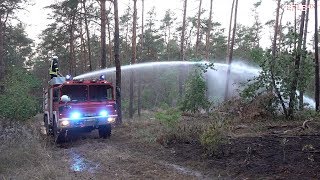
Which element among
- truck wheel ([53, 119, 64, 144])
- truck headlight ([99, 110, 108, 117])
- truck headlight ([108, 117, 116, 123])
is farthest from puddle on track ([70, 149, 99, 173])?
truck headlight ([108, 117, 116, 123])

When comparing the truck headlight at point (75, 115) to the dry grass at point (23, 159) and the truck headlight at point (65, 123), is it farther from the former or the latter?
the dry grass at point (23, 159)

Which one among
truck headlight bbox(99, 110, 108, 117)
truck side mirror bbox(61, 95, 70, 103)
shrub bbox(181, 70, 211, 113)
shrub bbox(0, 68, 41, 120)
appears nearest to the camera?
truck side mirror bbox(61, 95, 70, 103)

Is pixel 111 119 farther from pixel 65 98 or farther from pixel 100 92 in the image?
pixel 65 98

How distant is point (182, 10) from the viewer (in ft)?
105

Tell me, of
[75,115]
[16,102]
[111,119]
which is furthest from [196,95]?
[16,102]

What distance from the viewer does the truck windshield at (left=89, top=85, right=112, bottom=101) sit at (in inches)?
519

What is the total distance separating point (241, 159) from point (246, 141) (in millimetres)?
1930

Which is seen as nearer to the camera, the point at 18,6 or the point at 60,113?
the point at 60,113

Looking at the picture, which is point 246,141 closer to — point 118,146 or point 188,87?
point 118,146

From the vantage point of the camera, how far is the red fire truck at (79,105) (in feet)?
40.9

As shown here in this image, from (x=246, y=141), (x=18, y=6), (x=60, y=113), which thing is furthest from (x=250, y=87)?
(x=18, y=6)

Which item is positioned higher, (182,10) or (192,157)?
(182,10)

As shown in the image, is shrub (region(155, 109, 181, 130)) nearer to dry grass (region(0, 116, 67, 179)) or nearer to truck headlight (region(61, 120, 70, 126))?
truck headlight (region(61, 120, 70, 126))

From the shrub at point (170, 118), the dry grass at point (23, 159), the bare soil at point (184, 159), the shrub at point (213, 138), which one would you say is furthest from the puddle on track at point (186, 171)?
the shrub at point (170, 118)
